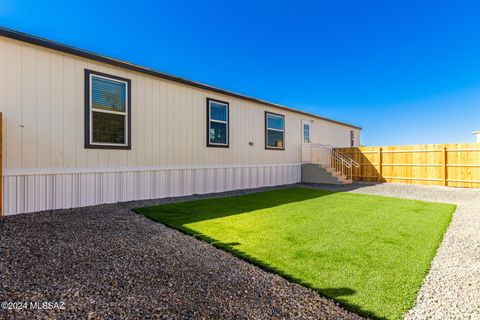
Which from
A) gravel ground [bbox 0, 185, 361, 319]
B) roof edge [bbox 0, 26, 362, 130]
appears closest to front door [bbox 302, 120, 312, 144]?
roof edge [bbox 0, 26, 362, 130]

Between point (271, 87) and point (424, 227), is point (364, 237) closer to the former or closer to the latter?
point (424, 227)

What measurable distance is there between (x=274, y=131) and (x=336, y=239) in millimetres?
7613

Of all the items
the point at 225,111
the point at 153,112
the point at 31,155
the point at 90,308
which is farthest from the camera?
the point at 225,111

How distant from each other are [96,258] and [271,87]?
17749 mm

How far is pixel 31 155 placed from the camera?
197 inches

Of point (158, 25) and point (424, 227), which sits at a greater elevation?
point (158, 25)

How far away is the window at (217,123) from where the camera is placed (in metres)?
8.41

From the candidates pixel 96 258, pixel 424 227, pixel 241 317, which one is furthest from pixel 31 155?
pixel 424 227

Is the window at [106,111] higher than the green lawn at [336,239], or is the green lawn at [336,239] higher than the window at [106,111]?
the window at [106,111]

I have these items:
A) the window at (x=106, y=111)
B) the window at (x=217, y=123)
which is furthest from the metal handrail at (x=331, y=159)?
the window at (x=106, y=111)

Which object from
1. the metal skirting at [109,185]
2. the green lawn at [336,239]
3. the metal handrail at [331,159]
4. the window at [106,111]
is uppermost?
the window at [106,111]

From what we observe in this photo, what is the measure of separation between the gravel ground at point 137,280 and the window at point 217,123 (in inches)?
197

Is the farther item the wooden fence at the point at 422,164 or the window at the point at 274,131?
the window at the point at 274,131

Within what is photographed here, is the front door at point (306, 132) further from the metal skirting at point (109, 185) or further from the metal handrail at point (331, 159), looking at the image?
the metal skirting at point (109, 185)
